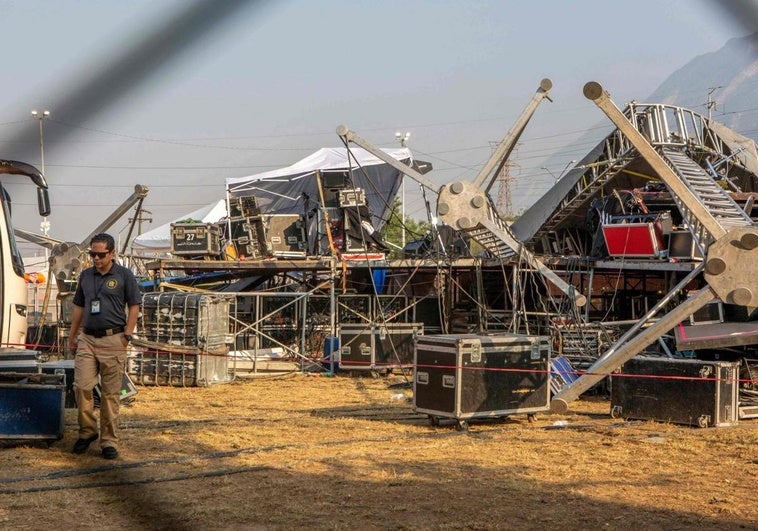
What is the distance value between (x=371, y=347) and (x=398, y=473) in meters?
12.0

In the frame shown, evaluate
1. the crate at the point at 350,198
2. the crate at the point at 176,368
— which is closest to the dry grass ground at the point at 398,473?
the crate at the point at 176,368

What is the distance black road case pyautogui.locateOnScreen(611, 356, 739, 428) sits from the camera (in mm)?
11773

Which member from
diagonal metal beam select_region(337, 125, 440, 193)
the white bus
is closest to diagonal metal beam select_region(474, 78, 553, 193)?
diagonal metal beam select_region(337, 125, 440, 193)

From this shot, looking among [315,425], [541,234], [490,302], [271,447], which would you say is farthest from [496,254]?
[271,447]

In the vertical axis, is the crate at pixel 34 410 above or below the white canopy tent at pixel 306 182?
below

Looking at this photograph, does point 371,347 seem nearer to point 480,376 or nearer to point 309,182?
point 480,376

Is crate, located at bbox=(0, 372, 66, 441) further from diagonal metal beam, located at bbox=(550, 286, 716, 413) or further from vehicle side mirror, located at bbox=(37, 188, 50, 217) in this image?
vehicle side mirror, located at bbox=(37, 188, 50, 217)

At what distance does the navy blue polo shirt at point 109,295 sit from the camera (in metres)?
9.30

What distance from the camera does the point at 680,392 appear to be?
11984 millimetres

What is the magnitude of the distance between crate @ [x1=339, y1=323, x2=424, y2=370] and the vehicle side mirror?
19074 mm

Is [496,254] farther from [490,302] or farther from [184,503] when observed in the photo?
[184,503]

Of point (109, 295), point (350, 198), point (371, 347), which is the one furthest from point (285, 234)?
point (109, 295)

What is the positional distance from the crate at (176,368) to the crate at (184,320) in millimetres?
293

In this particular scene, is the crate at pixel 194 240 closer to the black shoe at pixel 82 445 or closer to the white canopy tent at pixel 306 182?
the white canopy tent at pixel 306 182
